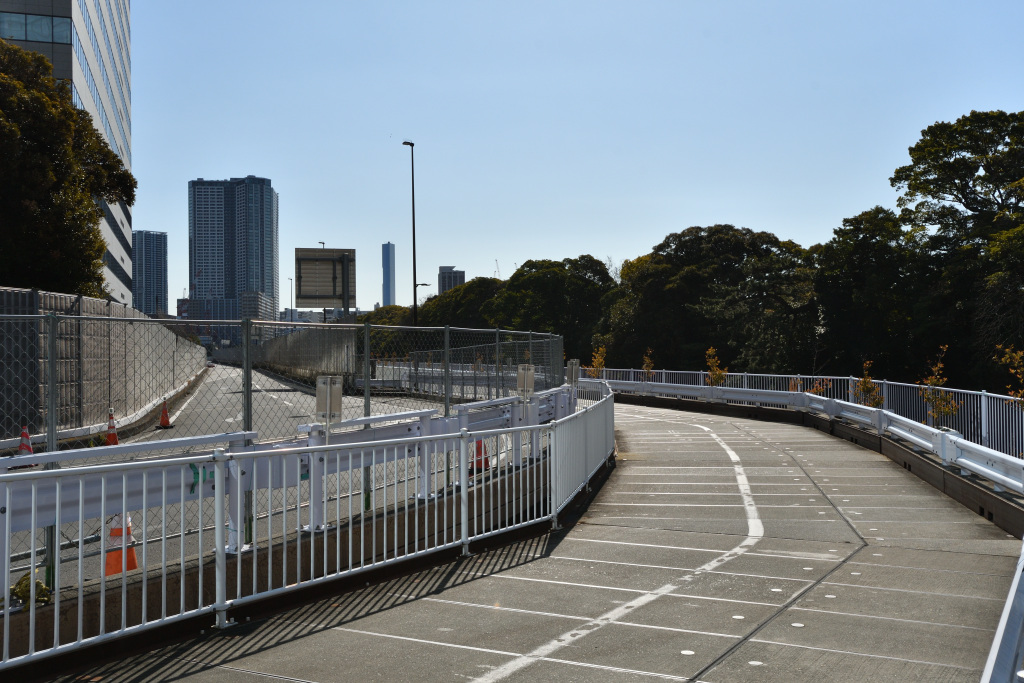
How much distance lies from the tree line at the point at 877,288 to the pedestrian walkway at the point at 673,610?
64.4ft

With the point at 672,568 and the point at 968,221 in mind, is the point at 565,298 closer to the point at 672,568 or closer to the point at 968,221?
the point at 968,221

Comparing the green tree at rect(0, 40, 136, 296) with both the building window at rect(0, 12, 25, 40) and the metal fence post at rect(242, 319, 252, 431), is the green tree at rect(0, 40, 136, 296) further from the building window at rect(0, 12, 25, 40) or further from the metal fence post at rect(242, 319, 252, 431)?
the building window at rect(0, 12, 25, 40)

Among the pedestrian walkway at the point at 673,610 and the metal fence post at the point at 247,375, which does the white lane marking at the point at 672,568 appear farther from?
the metal fence post at the point at 247,375

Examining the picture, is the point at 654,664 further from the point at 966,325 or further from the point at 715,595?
the point at 966,325

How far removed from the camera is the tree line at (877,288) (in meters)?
36.3

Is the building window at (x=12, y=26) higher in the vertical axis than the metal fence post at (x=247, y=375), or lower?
higher

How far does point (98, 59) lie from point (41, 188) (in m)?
34.5

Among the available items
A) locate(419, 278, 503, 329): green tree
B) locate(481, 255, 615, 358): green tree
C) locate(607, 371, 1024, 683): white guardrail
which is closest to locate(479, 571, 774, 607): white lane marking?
locate(607, 371, 1024, 683): white guardrail

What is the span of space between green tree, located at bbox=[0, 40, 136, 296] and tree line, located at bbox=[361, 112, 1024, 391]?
83.2 ft

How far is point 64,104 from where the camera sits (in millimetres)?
23953

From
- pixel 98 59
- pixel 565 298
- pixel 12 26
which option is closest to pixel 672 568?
pixel 12 26

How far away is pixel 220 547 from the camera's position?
573cm

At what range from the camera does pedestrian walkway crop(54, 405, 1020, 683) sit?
514cm

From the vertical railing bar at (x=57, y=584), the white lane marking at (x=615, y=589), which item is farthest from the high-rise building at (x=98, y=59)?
the vertical railing bar at (x=57, y=584)
